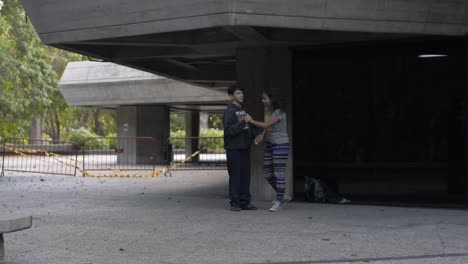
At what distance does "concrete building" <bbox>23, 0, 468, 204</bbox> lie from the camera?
9.02m

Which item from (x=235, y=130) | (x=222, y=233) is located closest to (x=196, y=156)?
(x=235, y=130)

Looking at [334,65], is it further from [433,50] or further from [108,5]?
[108,5]

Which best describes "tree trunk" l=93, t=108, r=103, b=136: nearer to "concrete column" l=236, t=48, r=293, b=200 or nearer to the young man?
"concrete column" l=236, t=48, r=293, b=200

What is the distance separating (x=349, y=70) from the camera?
1058 centimetres

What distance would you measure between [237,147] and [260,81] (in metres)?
1.76

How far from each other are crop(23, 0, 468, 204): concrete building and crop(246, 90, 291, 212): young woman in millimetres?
1233

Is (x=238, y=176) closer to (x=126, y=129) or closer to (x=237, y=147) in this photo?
(x=237, y=147)

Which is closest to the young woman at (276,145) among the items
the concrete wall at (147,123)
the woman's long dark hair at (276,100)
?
the woman's long dark hair at (276,100)

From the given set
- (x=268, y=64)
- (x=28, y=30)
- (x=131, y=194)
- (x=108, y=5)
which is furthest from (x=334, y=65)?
(x=28, y=30)

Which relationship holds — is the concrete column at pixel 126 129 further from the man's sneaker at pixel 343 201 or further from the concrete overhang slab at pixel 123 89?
the man's sneaker at pixel 343 201

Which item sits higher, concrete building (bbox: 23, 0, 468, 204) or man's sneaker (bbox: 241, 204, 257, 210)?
concrete building (bbox: 23, 0, 468, 204)

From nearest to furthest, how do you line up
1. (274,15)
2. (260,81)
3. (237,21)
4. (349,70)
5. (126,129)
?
(237,21) < (274,15) < (349,70) < (260,81) < (126,129)

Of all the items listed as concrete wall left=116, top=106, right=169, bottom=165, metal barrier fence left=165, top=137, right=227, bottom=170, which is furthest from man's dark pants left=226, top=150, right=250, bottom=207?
concrete wall left=116, top=106, right=169, bottom=165

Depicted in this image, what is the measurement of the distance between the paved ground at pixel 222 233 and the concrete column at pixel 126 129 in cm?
1401
